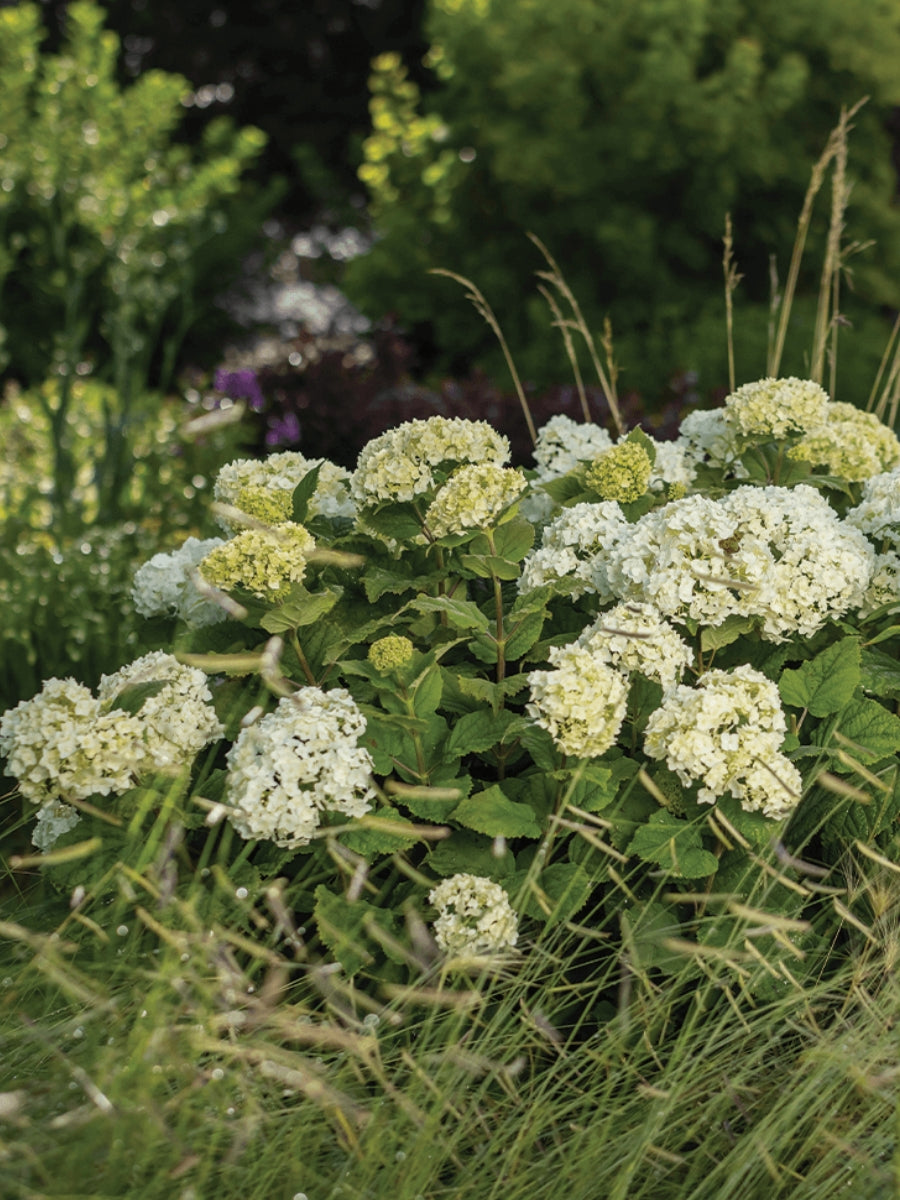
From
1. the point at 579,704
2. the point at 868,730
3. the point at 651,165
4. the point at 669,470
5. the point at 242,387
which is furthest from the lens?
the point at 651,165

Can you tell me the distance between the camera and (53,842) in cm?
218

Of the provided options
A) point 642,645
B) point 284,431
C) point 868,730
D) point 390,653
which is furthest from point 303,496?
point 284,431

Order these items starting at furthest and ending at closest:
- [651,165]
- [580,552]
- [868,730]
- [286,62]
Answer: [286,62]
[651,165]
[580,552]
[868,730]

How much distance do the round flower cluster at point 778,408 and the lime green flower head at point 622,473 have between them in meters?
0.31

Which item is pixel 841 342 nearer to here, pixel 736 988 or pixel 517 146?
pixel 517 146

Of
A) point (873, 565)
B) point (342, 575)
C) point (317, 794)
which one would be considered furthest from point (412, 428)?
point (873, 565)

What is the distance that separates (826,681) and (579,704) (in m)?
0.65

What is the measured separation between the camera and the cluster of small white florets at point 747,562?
218cm

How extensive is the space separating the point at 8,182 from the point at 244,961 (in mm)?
5804

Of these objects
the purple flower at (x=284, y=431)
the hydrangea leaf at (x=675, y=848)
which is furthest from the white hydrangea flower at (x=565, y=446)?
the purple flower at (x=284, y=431)

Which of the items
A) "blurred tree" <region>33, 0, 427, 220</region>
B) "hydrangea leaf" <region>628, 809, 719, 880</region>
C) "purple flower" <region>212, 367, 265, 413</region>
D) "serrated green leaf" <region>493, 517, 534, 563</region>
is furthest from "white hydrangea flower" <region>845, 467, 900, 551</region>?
"blurred tree" <region>33, 0, 427, 220</region>

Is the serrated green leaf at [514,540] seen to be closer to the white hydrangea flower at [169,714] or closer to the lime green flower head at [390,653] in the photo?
the lime green flower head at [390,653]

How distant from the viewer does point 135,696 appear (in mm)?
2148

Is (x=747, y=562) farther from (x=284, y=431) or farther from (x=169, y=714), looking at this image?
(x=284, y=431)
